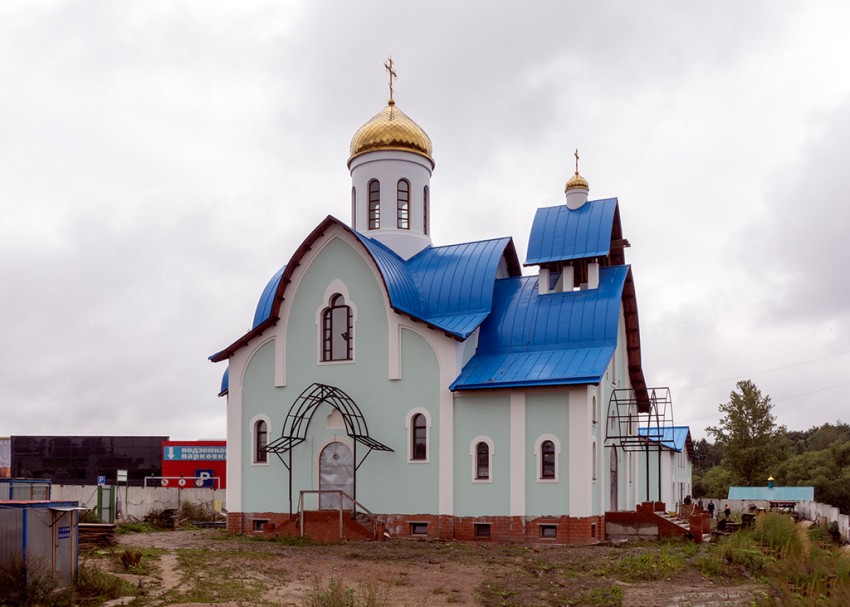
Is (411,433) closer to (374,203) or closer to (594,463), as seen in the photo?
(594,463)

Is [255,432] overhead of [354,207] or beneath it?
beneath

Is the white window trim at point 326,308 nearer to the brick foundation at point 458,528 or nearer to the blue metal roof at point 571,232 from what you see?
the brick foundation at point 458,528

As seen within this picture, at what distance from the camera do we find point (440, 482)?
2461cm

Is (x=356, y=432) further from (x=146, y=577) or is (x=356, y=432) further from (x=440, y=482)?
(x=146, y=577)

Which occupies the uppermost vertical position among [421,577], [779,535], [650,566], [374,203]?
[374,203]

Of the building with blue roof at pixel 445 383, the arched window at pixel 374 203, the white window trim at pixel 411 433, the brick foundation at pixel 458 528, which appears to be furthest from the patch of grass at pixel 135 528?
the arched window at pixel 374 203

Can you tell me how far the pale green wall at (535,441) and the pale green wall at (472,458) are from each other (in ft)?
1.85

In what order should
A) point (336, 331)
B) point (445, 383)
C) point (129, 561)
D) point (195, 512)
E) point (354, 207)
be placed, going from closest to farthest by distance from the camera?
point (129, 561), point (445, 383), point (336, 331), point (354, 207), point (195, 512)

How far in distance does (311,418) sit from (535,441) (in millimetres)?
6772

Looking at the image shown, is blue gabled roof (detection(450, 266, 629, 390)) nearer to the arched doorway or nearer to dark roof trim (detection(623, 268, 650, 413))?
dark roof trim (detection(623, 268, 650, 413))

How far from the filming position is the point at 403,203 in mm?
30688

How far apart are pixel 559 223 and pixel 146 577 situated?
54.6 ft

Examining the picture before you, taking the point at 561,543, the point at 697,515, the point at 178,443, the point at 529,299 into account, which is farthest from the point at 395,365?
the point at 178,443

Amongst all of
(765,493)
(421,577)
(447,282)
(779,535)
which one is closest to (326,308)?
(447,282)
